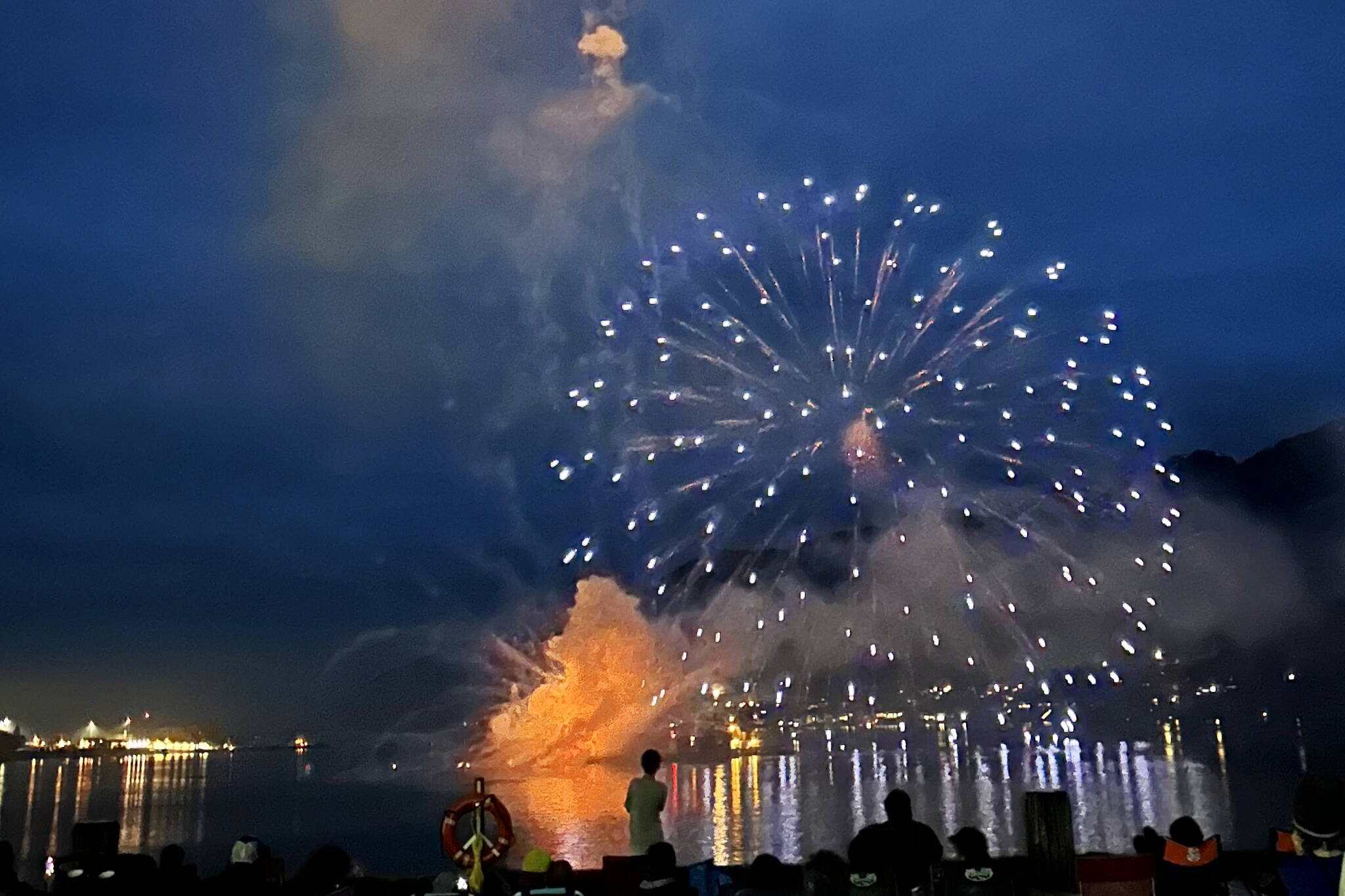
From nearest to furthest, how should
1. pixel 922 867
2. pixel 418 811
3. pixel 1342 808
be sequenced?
pixel 1342 808 < pixel 922 867 < pixel 418 811

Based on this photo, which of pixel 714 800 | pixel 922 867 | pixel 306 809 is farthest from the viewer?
pixel 306 809

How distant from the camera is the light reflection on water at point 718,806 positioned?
56.2m

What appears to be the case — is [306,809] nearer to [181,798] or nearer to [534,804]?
[181,798]

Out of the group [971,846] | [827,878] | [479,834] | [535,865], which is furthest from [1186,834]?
[479,834]

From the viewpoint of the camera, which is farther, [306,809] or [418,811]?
[306,809]

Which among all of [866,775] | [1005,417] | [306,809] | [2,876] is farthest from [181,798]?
[2,876]

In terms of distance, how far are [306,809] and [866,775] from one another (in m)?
56.5

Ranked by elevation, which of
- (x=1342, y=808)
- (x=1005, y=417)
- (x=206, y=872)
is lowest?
(x=206, y=872)

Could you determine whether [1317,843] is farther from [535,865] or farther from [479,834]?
[535,865]

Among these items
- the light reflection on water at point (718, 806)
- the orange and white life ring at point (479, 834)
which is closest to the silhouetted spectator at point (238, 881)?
the orange and white life ring at point (479, 834)

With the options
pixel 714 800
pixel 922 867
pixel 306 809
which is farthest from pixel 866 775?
pixel 922 867

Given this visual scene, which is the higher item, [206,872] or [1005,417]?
[1005,417]

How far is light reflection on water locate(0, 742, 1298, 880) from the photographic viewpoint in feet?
184

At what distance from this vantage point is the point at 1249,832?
53.3 m
